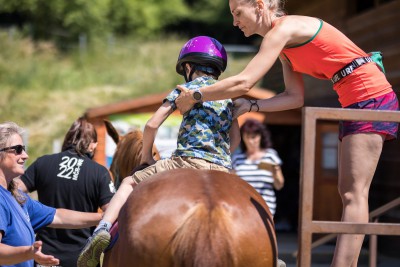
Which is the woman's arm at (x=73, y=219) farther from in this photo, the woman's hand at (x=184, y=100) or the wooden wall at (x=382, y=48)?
the wooden wall at (x=382, y=48)

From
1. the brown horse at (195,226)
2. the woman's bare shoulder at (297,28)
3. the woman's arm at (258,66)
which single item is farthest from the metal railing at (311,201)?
the woman's bare shoulder at (297,28)

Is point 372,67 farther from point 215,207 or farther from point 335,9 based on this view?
point 335,9

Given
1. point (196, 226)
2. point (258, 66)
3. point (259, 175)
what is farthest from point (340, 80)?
point (259, 175)

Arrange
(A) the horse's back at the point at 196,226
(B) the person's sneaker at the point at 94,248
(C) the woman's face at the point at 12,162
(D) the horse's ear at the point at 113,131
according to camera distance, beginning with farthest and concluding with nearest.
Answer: (D) the horse's ear at the point at 113,131 → (C) the woman's face at the point at 12,162 → (B) the person's sneaker at the point at 94,248 → (A) the horse's back at the point at 196,226

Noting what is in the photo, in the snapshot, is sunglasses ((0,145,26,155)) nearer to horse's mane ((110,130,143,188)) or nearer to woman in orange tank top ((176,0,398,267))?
woman in orange tank top ((176,0,398,267))

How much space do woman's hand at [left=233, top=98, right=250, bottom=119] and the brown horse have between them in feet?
2.29

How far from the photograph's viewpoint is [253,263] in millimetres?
3246

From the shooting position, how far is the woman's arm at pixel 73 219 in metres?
4.70

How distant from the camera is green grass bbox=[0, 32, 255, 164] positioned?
790 inches

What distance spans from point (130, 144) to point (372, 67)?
7.42ft

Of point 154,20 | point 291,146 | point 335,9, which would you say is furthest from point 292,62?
point 154,20

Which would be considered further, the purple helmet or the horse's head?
the horse's head

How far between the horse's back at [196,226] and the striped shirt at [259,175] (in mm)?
4766

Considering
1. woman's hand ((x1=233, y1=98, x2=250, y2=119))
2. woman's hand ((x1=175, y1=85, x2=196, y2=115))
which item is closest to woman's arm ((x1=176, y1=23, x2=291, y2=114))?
woman's hand ((x1=175, y1=85, x2=196, y2=115))
